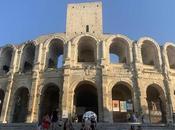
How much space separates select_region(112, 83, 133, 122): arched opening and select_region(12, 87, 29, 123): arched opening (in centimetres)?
975

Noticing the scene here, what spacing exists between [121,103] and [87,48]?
8.92m

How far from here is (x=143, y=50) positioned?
105 ft

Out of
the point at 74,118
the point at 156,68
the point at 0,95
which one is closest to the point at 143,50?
the point at 156,68

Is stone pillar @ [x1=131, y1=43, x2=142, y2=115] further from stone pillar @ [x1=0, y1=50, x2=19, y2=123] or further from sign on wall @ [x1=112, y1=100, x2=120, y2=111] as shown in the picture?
stone pillar @ [x1=0, y1=50, x2=19, y2=123]

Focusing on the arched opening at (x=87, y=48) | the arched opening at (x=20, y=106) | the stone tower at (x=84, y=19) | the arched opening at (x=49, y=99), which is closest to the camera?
the arched opening at (x=49, y=99)

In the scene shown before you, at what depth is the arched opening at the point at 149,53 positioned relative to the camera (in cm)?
2973

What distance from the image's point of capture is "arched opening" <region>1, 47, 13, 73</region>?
3121cm

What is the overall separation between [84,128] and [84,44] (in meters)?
15.8

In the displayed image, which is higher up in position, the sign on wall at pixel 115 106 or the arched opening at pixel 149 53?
the arched opening at pixel 149 53

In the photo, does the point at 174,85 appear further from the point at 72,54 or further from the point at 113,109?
the point at 72,54

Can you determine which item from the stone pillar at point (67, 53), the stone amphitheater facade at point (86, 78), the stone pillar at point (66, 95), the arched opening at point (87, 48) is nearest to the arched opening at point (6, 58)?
the stone amphitheater facade at point (86, 78)

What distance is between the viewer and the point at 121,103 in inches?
1046

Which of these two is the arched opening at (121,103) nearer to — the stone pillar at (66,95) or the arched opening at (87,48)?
the arched opening at (87,48)

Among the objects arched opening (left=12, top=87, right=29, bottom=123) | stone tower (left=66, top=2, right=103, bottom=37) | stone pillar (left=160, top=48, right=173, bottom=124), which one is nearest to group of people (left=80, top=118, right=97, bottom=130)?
stone pillar (left=160, top=48, right=173, bottom=124)
